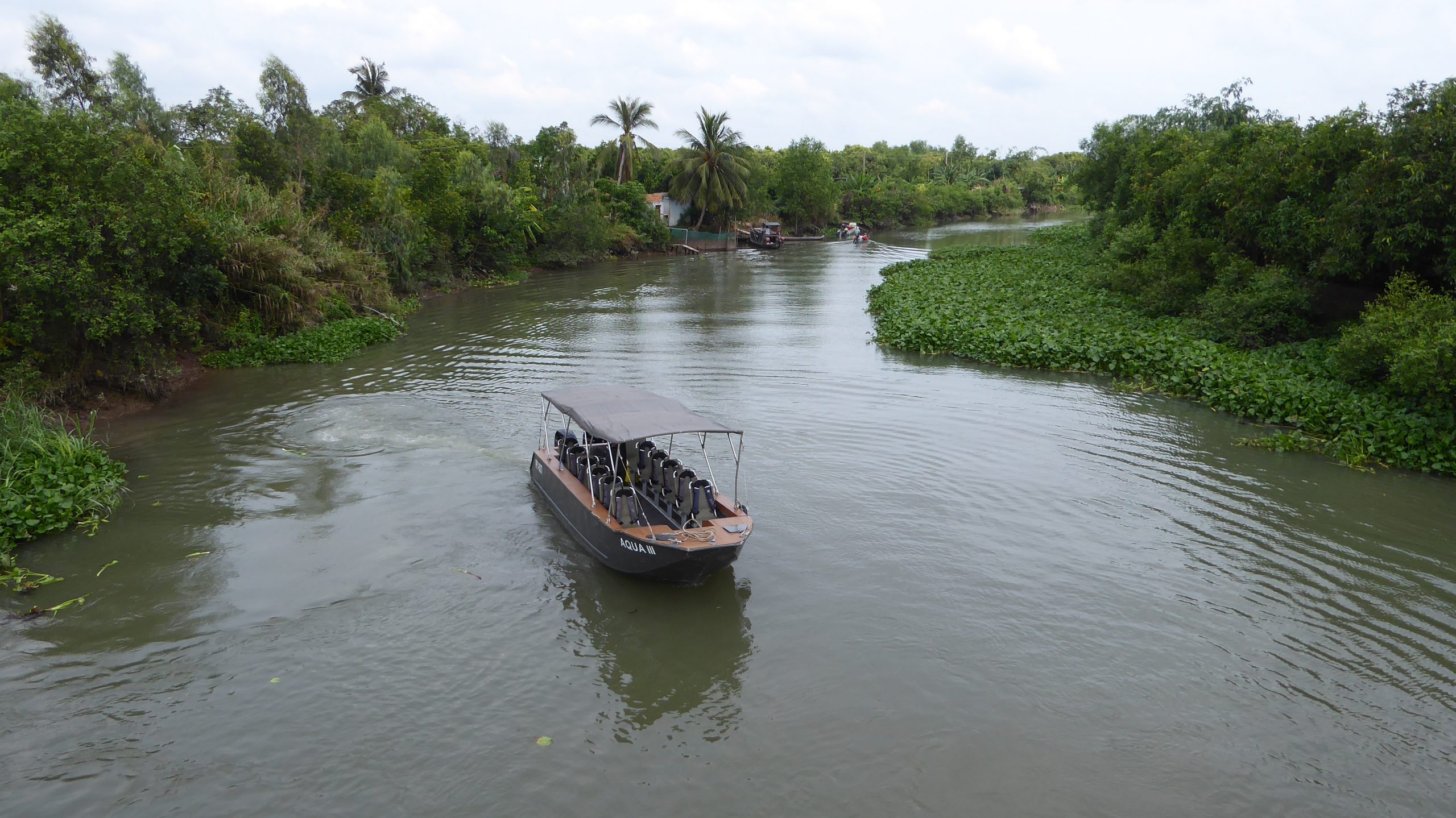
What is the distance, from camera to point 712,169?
5725 cm

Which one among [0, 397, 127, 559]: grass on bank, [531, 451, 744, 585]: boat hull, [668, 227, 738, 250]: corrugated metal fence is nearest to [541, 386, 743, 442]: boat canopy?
[531, 451, 744, 585]: boat hull

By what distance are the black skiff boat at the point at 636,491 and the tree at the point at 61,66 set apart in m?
27.0

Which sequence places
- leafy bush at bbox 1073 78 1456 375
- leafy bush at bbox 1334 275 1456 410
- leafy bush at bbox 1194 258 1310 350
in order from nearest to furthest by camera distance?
leafy bush at bbox 1334 275 1456 410, leafy bush at bbox 1073 78 1456 375, leafy bush at bbox 1194 258 1310 350

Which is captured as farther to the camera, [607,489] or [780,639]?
[607,489]

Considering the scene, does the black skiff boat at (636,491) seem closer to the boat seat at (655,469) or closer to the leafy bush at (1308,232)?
the boat seat at (655,469)

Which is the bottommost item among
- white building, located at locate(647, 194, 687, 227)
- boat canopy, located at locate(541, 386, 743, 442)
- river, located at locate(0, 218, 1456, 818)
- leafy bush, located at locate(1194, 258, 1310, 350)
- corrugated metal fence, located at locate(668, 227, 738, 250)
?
river, located at locate(0, 218, 1456, 818)

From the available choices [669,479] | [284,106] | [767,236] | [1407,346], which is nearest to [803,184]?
[767,236]

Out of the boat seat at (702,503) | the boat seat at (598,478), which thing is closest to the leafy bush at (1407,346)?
the boat seat at (702,503)

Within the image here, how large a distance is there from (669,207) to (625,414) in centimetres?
5102

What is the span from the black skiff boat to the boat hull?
0.04ft

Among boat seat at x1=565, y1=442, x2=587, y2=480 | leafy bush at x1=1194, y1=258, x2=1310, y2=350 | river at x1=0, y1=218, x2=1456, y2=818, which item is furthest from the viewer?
leafy bush at x1=1194, y1=258, x2=1310, y2=350

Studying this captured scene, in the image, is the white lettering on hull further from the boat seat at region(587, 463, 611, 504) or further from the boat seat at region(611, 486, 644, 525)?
the boat seat at region(587, 463, 611, 504)

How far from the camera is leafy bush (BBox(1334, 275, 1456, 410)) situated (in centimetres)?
1332

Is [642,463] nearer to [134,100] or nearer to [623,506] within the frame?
[623,506]
